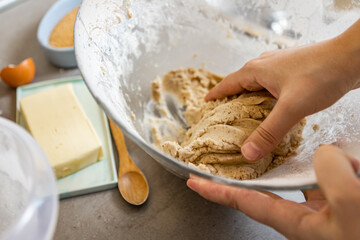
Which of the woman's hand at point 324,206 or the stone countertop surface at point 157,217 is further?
the stone countertop surface at point 157,217

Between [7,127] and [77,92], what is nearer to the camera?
[7,127]

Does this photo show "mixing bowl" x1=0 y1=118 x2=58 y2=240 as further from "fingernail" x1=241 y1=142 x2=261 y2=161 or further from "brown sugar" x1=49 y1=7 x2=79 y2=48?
"brown sugar" x1=49 y1=7 x2=79 y2=48

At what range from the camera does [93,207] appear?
0.83 m

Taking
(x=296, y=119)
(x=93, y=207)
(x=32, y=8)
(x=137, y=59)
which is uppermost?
(x=296, y=119)

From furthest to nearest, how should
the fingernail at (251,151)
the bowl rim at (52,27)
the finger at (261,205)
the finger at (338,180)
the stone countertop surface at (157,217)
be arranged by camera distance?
the bowl rim at (52,27)
the stone countertop surface at (157,217)
the fingernail at (251,151)
the finger at (261,205)
the finger at (338,180)

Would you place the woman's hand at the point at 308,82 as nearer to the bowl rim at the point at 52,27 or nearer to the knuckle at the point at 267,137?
the knuckle at the point at 267,137

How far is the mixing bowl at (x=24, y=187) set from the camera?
0.44 metres

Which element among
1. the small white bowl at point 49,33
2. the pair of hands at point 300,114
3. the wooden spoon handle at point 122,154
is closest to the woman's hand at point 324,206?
the pair of hands at point 300,114

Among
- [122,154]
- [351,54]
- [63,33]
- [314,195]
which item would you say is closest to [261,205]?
[314,195]

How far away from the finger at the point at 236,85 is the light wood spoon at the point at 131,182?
30 cm

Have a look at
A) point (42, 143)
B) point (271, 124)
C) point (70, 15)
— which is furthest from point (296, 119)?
point (70, 15)

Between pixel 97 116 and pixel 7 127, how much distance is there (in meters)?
0.49

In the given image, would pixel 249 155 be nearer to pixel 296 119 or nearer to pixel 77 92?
pixel 296 119

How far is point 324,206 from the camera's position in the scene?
511 millimetres
